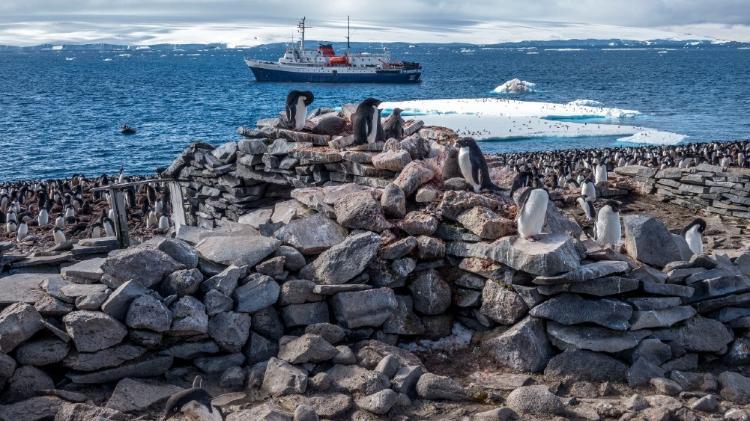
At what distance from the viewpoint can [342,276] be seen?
23.4ft

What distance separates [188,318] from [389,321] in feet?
6.29

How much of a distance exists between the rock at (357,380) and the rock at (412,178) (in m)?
2.70

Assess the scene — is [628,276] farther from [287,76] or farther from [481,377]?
[287,76]

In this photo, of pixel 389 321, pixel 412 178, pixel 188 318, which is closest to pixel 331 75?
pixel 412 178

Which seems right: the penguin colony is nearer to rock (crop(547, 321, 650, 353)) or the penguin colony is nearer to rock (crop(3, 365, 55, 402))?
→ rock (crop(3, 365, 55, 402))

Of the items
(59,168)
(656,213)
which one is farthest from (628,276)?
(59,168)

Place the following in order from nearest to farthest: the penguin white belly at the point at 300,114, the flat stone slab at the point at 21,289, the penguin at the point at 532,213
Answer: the flat stone slab at the point at 21,289 < the penguin at the point at 532,213 < the penguin white belly at the point at 300,114

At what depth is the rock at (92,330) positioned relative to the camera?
19.9ft

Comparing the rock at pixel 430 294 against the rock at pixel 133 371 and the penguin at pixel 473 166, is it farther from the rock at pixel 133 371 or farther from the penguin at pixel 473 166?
the rock at pixel 133 371

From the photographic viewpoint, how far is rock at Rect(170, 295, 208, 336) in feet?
20.7

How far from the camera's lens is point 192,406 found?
566cm

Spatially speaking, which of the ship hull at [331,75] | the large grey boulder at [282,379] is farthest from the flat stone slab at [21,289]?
the ship hull at [331,75]

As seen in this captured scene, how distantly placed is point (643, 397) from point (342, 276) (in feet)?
9.37

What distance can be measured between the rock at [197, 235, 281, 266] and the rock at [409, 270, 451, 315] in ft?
4.77
